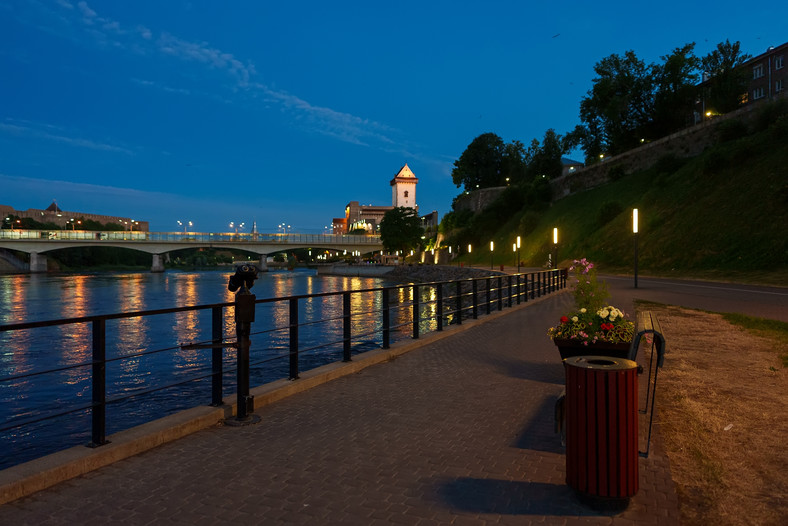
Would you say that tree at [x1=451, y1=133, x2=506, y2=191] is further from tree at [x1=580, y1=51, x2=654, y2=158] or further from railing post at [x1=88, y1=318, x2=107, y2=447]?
railing post at [x1=88, y1=318, x2=107, y2=447]

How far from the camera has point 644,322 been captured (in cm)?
577

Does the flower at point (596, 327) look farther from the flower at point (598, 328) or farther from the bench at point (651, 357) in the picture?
the bench at point (651, 357)

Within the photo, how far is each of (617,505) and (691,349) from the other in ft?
24.9

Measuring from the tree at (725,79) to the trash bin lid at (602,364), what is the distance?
80439 mm

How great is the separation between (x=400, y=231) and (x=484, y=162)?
29.2m

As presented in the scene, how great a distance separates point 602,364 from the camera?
3.99 meters

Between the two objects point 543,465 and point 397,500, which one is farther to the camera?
point 543,465

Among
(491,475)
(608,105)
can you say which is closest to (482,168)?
(608,105)

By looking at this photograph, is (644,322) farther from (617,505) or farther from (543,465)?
(617,505)

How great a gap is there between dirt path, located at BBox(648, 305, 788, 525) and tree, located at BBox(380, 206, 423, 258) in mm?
96880

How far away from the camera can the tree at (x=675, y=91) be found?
7256 centimetres

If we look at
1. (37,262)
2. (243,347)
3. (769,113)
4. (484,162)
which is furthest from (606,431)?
(484,162)

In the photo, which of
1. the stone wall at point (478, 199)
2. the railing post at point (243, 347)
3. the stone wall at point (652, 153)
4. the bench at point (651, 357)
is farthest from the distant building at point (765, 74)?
the railing post at point (243, 347)

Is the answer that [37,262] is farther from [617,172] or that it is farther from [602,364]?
[602,364]
